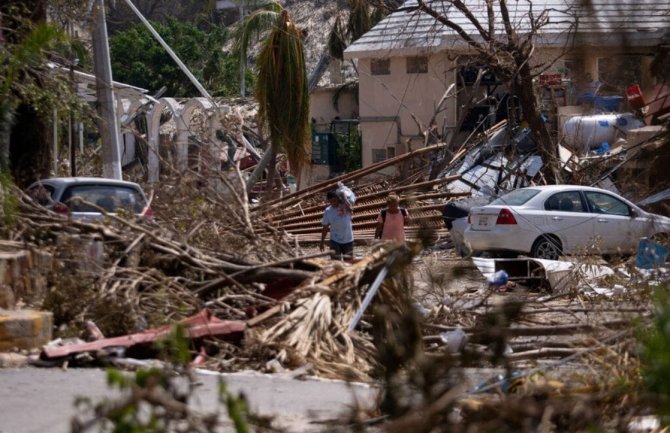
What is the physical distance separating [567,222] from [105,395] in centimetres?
1222

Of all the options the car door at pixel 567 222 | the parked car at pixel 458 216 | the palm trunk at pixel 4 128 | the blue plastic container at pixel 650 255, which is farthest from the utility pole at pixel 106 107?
the blue plastic container at pixel 650 255


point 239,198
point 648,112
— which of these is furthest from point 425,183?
point 239,198

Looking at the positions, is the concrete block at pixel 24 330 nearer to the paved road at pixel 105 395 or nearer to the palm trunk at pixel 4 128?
the paved road at pixel 105 395

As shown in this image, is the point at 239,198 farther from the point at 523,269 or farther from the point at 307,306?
the point at 523,269

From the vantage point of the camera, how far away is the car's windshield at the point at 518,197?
18.0 m

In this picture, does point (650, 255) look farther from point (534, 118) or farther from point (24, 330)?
point (534, 118)

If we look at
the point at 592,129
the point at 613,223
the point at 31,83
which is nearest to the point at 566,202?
the point at 613,223

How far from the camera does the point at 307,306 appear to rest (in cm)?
874

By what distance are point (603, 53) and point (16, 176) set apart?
11167mm

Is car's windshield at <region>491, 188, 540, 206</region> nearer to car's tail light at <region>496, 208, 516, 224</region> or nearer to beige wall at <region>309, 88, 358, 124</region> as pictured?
car's tail light at <region>496, 208, 516, 224</region>

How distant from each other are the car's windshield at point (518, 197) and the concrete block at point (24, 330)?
1097cm

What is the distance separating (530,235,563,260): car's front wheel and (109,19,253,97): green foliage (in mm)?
30891

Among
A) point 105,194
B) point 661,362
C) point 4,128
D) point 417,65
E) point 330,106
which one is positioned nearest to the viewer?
point 661,362

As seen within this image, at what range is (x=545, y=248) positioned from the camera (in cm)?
1748
